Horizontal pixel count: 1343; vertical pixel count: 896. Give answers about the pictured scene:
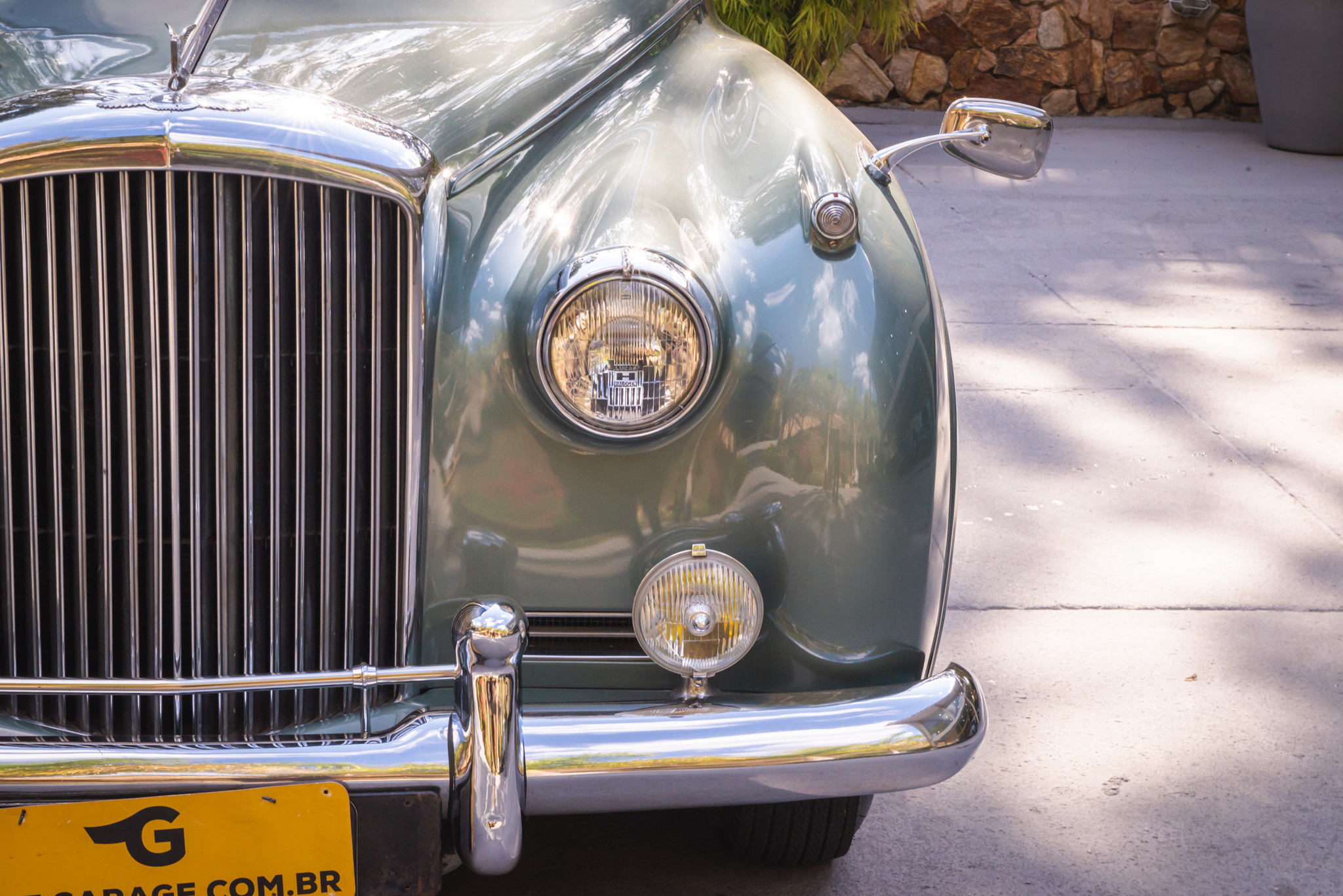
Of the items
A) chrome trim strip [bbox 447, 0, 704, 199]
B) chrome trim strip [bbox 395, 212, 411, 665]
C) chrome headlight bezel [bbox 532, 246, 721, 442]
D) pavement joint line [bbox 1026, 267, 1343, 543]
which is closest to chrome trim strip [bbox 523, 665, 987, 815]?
chrome trim strip [bbox 395, 212, 411, 665]

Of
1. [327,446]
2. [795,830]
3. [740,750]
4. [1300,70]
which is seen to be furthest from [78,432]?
[1300,70]

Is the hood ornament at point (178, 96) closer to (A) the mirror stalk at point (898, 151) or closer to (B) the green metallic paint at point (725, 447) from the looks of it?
(B) the green metallic paint at point (725, 447)

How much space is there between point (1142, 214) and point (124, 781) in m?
6.15

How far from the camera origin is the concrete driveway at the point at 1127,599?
2.11 meters

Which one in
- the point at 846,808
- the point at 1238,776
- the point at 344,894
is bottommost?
the point at 1238,776

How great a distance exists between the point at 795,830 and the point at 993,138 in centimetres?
109

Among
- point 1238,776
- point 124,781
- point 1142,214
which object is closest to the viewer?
point 124,781

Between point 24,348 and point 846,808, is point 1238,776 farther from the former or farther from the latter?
point 24,348

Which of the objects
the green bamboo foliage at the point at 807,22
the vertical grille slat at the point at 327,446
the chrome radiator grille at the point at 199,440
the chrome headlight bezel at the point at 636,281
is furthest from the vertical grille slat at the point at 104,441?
the green bamboo foliage at the point at 807,22

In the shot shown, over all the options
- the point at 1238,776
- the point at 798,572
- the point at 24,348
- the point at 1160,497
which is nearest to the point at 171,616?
the point at 24,348

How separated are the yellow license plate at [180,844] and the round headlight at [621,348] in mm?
521

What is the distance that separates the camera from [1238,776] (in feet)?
7.75

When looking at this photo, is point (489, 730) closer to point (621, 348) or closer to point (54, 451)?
point (621, 348)

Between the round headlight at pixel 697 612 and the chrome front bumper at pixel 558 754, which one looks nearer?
the chrome front bumper at pixel 558 754
